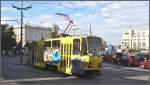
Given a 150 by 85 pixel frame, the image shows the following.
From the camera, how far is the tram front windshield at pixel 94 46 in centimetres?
2912

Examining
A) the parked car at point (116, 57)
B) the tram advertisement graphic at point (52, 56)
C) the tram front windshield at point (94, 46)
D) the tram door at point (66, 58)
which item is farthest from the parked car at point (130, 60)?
the tram front windshield at point (94, 46)

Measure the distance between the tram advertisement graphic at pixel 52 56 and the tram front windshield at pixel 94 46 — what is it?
4.35 metres

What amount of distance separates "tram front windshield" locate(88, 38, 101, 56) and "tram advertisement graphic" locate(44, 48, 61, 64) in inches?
171

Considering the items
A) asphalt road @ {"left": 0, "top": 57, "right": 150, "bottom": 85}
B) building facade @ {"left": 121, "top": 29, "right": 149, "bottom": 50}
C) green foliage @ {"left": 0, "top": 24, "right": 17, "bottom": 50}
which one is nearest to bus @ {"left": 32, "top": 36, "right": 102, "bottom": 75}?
asphalt road @ {"left": 0, "top": 57, "right": 150, "bottom": 85}

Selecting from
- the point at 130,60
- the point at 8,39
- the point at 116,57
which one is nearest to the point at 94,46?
the point at 130,60

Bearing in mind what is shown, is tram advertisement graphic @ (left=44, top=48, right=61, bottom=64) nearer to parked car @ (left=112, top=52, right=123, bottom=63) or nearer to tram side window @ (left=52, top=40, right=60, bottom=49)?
tram side window @ (left=52, top=40, right=60, bottom=49)

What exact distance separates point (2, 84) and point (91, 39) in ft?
28.5

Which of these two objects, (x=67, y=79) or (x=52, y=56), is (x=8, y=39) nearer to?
(x=52, y=56)

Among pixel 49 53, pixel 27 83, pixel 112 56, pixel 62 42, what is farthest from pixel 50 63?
pixel 112 56

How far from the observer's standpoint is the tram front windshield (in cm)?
2912

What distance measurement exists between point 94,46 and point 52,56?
6.42m

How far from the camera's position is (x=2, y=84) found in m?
23.1

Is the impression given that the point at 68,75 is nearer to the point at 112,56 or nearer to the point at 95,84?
the point at 95,84

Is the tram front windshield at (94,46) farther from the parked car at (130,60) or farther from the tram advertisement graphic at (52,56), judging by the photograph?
the parked car at (130,60)
